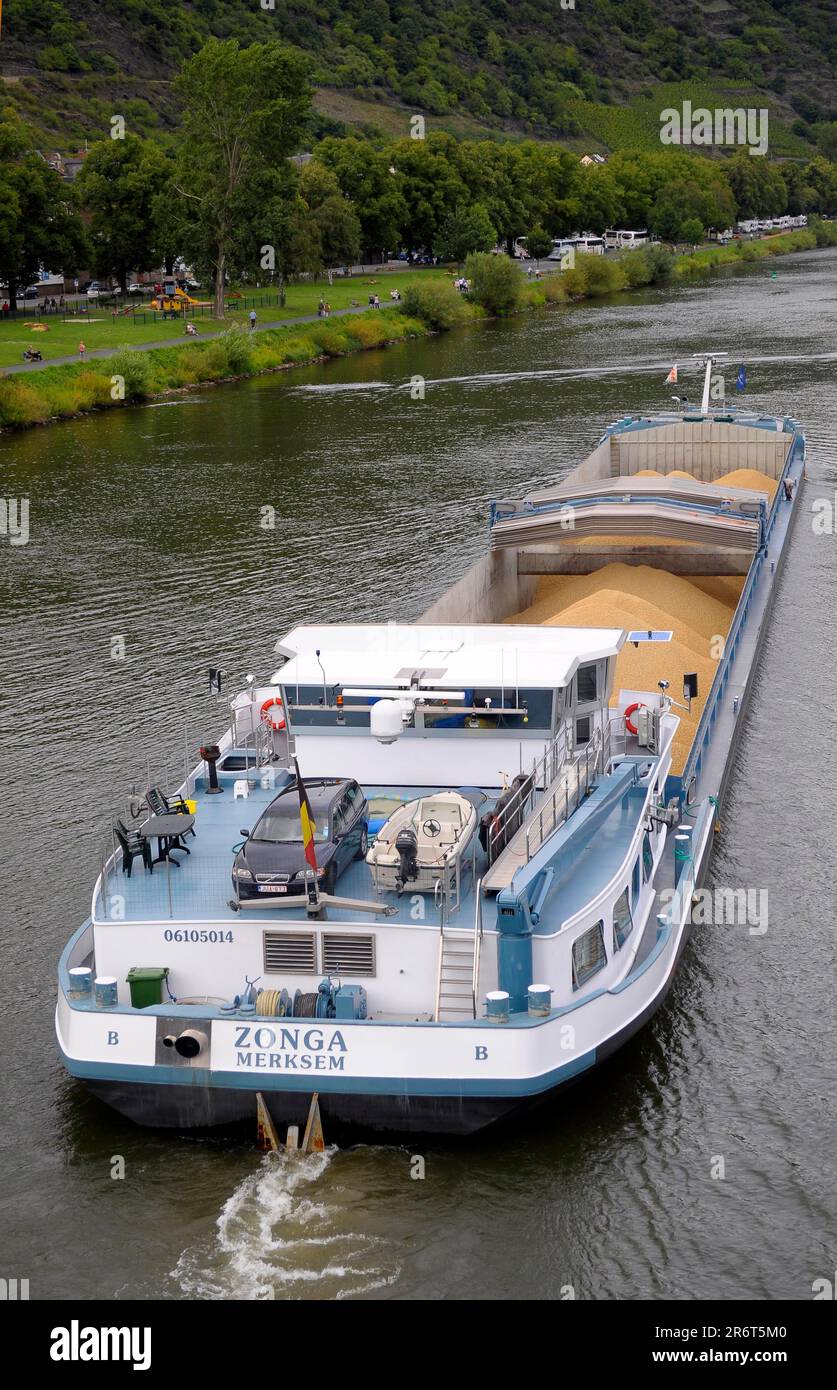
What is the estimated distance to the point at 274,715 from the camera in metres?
27.5

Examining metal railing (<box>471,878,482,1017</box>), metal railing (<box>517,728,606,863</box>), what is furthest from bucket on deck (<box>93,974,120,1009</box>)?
metal railing (<box>517,728,606,863</box>)

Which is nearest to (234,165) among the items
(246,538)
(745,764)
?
(246,538)

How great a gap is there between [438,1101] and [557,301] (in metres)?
125

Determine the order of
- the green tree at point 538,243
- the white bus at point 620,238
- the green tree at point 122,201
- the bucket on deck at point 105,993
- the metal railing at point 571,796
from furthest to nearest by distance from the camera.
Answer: the white bus at point 620,238, the green tree at point 538,243, the green tree at point 122,201, the metal railing at point 571,796, the bucket on deck at point 105,993

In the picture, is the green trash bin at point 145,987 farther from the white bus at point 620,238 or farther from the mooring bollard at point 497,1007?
the white bus at point 620,238

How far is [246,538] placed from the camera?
184 ft

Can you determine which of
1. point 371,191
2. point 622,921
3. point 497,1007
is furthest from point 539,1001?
point 371,191

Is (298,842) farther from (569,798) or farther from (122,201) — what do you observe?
(122,201)

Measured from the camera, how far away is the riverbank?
8412 centimetres

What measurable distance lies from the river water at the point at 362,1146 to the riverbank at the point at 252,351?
1284cm

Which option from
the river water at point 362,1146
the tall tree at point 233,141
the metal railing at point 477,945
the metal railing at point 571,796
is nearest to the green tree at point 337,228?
the tall tree at point 233,141

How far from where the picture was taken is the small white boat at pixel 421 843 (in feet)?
69.9

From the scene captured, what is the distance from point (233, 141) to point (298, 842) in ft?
346
